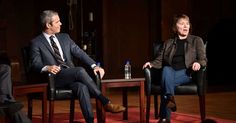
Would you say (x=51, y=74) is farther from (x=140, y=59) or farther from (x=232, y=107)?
(x=140, y=59)

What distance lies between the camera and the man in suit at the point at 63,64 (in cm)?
450

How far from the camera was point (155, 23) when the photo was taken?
30.6 ft

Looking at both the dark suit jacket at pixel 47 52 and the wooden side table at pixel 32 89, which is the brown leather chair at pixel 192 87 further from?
the wooden side table at pixel 32 89

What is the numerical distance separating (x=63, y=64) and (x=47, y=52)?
0.20 metres

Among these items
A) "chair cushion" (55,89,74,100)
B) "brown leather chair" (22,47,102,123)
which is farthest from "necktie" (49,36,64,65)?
"chair cushion" (55,89,74,100)

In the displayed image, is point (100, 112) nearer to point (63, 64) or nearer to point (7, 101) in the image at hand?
point (63, 64)

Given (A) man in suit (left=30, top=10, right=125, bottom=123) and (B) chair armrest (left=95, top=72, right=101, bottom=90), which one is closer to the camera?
(A) man in suit (left=30, top=10, right=125, bottom=123)

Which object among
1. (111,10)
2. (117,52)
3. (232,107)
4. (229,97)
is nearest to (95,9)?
(111,10)

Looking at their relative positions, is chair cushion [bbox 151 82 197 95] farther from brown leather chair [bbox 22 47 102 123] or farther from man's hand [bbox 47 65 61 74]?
man's hand [bbox 47 65 61 74]

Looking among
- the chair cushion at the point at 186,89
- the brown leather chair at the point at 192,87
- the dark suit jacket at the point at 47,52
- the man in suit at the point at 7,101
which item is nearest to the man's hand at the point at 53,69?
the dark suit jacket at the point at 47,52

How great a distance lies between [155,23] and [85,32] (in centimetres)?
161

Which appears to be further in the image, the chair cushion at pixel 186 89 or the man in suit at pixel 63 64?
the chair cushion at pixel 186 89

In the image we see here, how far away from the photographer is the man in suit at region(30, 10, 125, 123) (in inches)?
177

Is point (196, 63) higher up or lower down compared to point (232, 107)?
higher up
